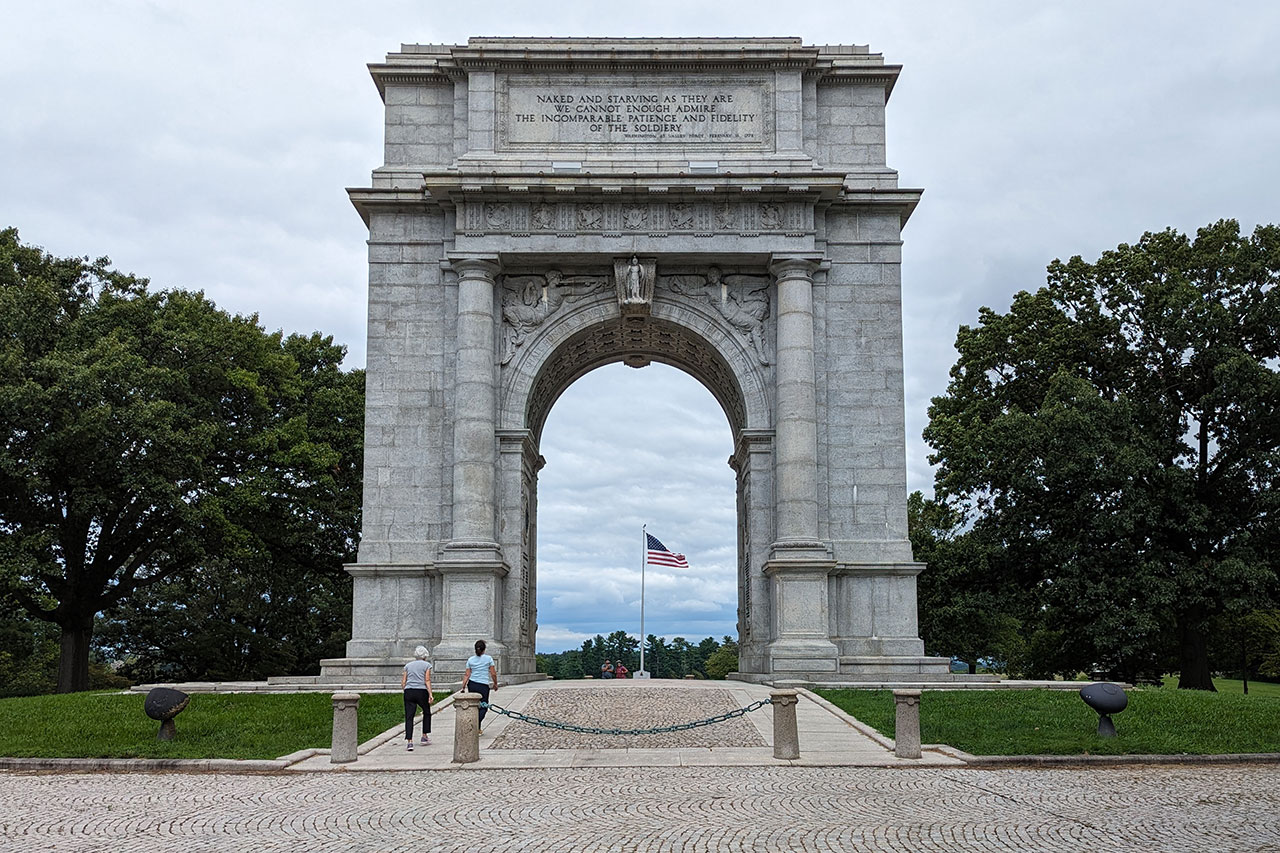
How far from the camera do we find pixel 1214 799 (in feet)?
49.4

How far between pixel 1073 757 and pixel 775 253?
18759 mm

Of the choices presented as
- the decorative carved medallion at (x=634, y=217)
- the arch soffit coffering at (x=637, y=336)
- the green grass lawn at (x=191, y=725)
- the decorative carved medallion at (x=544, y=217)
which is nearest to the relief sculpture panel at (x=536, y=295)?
the arch soffit coffering at (x=637, y=336)

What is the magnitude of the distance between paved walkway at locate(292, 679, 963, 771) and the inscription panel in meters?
16.0

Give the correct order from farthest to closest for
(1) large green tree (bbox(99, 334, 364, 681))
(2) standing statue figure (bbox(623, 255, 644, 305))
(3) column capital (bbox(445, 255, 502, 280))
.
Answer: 1. (1) large green tree (bbox(99, 334, 364, 681))
2. (2) standing statue figure (bbox(623, 255, 644, 305))
3. (3) column capital (bbox(445, 255, 502, 280))

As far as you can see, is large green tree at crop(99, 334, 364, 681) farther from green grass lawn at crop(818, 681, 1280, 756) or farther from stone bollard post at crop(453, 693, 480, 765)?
stone bollard post at crop(453, 693, 480, 765)

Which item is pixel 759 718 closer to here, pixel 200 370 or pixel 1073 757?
pixel 1073 757

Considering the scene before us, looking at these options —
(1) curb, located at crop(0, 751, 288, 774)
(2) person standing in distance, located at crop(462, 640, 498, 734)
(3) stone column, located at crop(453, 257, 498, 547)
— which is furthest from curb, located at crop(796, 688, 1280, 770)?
(3) stone column, located at crop(453, 257, 498, 547)

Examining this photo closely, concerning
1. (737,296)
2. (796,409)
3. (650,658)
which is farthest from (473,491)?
(650,658)

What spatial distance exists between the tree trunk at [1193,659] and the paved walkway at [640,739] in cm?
1994

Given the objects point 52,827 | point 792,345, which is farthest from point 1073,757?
point 792,345

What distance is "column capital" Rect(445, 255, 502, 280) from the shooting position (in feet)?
112

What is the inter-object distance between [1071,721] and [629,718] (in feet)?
26.5

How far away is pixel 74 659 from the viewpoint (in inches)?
1598

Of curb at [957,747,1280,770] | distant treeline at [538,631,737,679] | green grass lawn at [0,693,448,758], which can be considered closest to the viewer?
curb at [957,747,1280,770]
